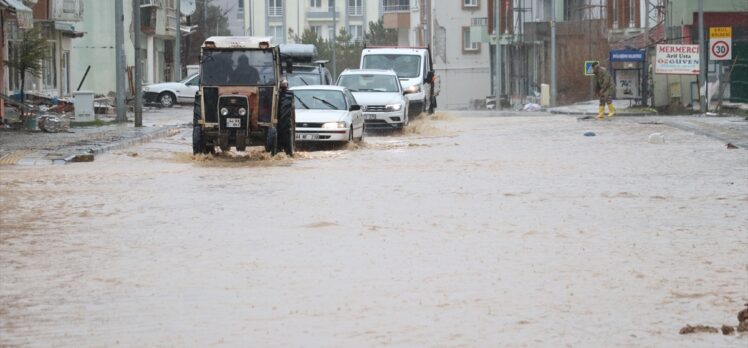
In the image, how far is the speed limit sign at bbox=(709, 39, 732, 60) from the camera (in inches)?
1815

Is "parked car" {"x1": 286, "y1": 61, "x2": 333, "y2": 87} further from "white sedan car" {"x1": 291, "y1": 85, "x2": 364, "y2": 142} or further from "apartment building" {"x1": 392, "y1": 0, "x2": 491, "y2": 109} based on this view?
"apartment building" {"x1": 392, "y1": 0, "x2": 491, "y2": 109}

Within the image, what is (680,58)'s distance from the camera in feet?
164

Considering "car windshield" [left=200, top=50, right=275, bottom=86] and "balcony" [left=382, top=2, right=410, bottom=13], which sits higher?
"balcony" [left=382, top=2, right=410, bottom=13]

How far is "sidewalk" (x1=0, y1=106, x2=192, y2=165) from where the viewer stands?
25.9 meters

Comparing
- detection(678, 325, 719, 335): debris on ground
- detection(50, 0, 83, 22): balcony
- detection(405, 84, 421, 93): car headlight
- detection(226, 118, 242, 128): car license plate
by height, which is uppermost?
detection(50, 0, 83, 22): balcony

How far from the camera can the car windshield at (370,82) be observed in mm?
40062

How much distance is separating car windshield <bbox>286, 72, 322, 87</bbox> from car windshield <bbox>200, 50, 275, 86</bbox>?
13.7 metres

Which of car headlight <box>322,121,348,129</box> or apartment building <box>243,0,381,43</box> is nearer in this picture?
car headlight <box>322,121,348,129</box>

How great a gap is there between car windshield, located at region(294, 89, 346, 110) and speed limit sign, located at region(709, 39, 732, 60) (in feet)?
57.8

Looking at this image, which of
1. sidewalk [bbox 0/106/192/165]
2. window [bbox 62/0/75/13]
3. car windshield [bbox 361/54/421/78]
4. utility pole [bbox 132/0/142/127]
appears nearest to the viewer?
sidewalk [bbox 0/106/192/165]

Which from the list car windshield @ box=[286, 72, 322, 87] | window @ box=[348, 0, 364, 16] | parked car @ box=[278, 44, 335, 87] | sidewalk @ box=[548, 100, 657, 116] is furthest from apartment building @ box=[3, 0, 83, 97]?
window @ box=[348, 0, 364, 16]

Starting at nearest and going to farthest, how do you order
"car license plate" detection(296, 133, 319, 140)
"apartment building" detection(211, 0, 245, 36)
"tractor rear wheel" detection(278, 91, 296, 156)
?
"tractor rear wheel" detection(278, 91, 296, 156) < "car license plate" detection(296, 133, 319, 140) < "apartment building" detection(211, 0, 245, 36)

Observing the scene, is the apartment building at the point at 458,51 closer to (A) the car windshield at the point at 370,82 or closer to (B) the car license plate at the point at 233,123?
(A) the car windshield at the point at 370,82

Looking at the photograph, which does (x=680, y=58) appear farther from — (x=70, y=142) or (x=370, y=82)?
(x=70, y=142)
